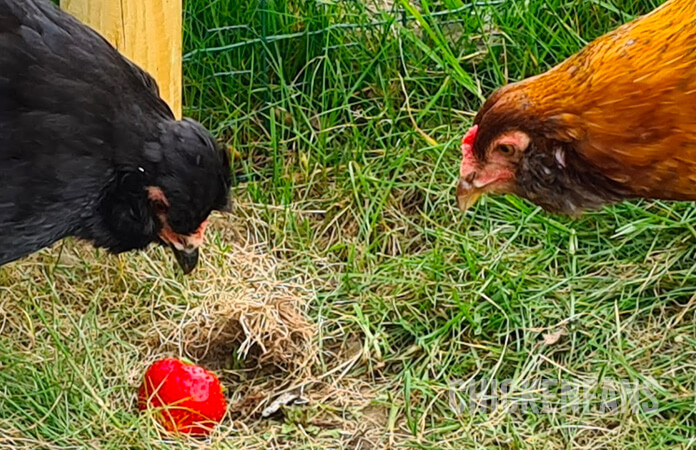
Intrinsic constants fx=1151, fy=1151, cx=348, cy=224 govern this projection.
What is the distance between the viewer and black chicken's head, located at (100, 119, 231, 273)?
259 centimetres

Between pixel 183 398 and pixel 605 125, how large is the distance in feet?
4.16

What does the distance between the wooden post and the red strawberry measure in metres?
0.79

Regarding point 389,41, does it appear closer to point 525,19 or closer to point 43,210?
point 525,19

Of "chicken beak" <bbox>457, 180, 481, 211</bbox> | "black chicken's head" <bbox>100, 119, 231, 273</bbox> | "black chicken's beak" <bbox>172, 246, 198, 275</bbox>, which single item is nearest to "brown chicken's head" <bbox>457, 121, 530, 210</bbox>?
"chicken beak" <bbox>457, 180, 481, 211</bbox>

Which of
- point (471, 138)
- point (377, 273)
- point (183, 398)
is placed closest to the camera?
point (471, 138)

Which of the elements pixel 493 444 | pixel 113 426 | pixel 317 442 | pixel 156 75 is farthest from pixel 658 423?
pixel 156 75

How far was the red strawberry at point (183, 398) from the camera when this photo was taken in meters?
2.92

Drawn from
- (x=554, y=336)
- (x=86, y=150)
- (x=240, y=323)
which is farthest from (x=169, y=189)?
(x=554, y=336)

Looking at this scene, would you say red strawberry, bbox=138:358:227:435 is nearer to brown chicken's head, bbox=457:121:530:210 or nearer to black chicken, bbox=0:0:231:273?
black chicken, bbox=0:0:231:273

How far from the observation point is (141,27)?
300 cm

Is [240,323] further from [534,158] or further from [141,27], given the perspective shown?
[534,158]

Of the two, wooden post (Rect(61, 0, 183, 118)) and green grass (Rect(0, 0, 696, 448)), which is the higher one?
wooden post (Rect(61, 0, 183, 118))

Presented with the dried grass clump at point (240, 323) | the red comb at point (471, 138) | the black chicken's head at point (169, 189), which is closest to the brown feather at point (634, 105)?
the red comb at point (471, 138)

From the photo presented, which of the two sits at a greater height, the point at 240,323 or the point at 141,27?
the point at 141,27
